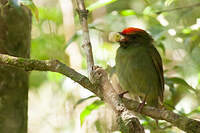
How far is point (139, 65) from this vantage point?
4.17m

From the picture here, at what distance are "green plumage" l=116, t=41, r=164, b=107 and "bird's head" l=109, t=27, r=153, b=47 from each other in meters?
0.01

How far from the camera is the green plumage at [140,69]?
4.14 m

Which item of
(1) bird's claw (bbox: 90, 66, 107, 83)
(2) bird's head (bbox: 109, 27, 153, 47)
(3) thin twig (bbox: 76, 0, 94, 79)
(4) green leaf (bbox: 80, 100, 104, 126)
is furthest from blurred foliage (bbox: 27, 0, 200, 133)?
(1) bird's claw (bbox: 90, 66, 107, 83)

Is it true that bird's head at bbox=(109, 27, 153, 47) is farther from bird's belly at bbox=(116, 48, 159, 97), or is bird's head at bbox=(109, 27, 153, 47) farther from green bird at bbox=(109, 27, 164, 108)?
bird's belly at bbox=(116, 48, 159, 97)

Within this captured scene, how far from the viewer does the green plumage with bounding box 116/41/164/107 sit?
13.6 ft

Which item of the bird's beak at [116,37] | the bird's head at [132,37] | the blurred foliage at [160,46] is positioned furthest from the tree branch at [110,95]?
the bird's head at [132,37]

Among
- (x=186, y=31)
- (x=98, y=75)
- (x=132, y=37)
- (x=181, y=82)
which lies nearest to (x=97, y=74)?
(x=98, y=75)

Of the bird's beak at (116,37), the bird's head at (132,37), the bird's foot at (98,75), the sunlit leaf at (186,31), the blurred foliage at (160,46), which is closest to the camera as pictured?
the bird's foot at (98,75)

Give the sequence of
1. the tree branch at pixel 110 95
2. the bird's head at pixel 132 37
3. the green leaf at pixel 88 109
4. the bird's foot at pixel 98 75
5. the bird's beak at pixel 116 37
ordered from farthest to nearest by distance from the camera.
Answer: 1. the bird's head at pixel 132 37
2. the bird's beak at pixel 116 37
3. the green leaf at pixel 88 109
4. the bird's foot at pixel 98 75
5. the tree branch at pixel 110 95

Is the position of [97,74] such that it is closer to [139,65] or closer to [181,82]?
[181,82]

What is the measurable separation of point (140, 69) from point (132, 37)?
1.26 ft

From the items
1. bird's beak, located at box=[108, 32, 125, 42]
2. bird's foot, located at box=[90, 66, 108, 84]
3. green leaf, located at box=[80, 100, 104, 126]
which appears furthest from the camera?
bird's beak, located at box=[108, 32, 125, 42]

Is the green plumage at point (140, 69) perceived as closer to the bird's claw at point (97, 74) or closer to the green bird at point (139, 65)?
the green bird at point (139, 65)

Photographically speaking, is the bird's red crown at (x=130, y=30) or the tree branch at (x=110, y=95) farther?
the bird's red crown at (x=130, y=30)
